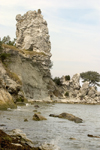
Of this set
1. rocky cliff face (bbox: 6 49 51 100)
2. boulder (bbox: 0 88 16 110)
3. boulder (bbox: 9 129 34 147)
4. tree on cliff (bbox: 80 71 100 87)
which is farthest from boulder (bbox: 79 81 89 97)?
boulder (bbox: 9 129 34 147)

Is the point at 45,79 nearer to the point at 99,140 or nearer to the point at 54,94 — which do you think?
the point at 54,94

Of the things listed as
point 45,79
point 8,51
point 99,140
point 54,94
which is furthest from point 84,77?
point 99,140

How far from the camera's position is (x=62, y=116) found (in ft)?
90.0

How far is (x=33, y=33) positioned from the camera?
10294 cm

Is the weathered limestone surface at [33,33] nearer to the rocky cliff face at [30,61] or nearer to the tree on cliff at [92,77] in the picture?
the rocky cliff face at [30,61]

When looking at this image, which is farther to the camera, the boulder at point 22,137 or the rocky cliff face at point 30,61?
the rocky cliff face at point 30,61

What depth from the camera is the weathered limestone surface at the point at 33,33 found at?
99500mm

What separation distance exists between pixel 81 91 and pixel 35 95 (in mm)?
33717

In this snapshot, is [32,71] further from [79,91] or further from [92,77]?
[92,77]

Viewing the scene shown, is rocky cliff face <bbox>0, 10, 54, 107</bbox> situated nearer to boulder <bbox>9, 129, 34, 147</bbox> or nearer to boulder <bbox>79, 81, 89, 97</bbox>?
boulder <bbox>79, 81, 89, 97</bbox>

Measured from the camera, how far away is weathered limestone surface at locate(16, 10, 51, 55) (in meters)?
99.5

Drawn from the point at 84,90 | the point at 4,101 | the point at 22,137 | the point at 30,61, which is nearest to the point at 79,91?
the point at 84,90

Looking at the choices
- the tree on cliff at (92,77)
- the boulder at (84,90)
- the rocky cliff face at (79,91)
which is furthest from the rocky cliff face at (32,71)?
the tree on cliff at (92,77)

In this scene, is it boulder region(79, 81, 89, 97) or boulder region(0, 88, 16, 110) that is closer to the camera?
boulder region(0, 88, 16, 110)
